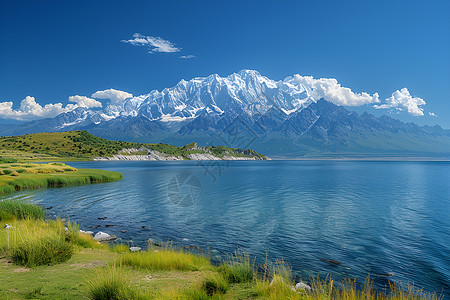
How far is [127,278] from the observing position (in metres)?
10.8

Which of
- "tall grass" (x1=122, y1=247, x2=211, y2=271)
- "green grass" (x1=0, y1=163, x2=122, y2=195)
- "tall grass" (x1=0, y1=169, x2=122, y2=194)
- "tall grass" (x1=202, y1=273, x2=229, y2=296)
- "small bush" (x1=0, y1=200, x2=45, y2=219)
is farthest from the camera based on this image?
"green grass" (x1=0, y1=163, x2=122, y2=195)

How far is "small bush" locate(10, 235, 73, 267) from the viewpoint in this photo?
13.9 m

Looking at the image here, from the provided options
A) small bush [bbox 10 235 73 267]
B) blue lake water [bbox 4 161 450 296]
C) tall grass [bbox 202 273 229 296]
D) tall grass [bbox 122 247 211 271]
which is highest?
small bush [bbox 10 235 73 267]

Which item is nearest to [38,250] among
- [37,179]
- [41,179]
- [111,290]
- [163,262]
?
[163,262]

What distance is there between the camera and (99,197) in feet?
164

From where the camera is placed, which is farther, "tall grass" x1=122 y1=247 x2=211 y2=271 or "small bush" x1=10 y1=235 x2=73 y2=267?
"tall grass" x1=122 y1=247 x2=211 y2=271

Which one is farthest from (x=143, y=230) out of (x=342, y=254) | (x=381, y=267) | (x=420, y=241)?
(x=420, y=241)

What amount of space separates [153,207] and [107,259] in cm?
2711

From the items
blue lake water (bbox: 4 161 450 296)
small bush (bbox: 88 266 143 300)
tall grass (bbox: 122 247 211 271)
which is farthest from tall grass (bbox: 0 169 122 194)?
small bush (bbox: 88 266 143 300)

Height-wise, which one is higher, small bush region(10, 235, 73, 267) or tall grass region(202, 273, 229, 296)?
small bush region(10, 235, 73, 267)

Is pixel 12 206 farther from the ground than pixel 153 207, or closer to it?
farther from the ground

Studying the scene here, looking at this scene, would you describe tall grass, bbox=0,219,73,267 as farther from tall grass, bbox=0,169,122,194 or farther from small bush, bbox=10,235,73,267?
tall grass, bbox=0,169,122,194

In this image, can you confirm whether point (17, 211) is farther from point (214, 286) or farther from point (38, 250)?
point (214, 286)

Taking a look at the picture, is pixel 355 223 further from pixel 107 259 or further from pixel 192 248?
pixel 107 259
